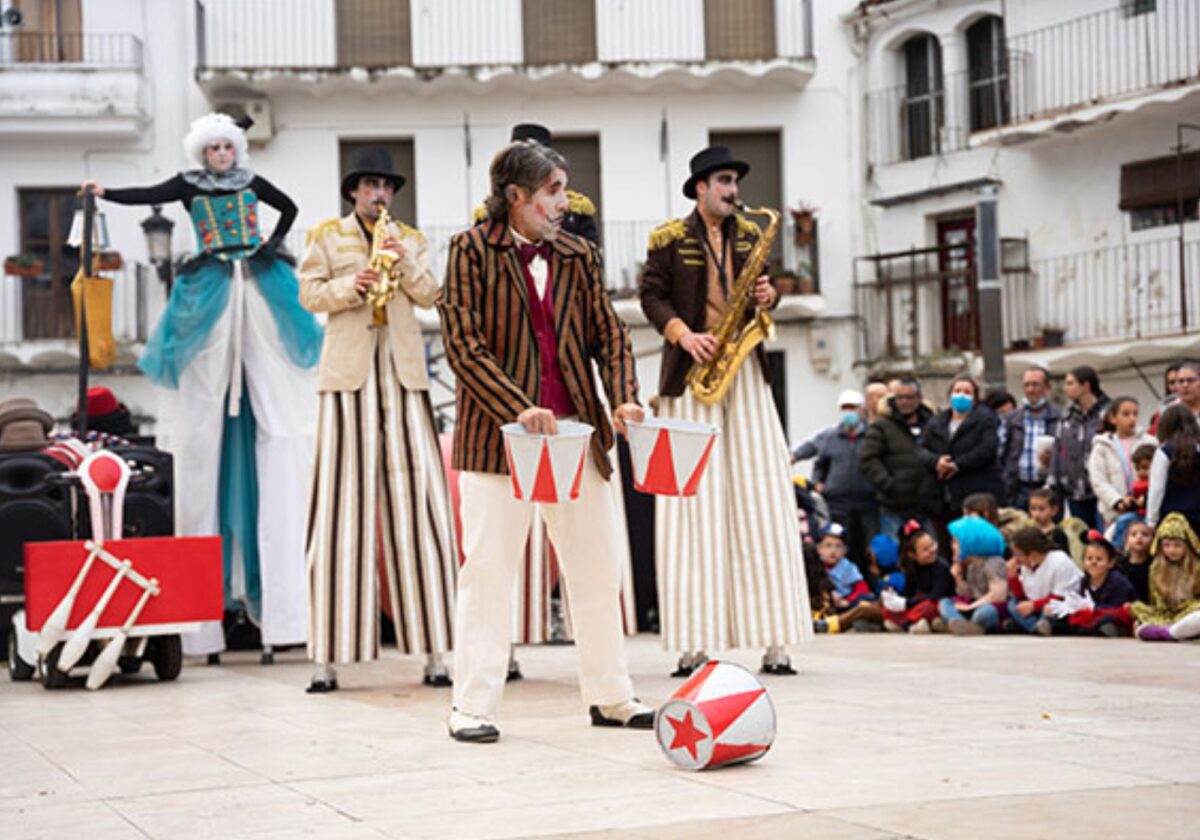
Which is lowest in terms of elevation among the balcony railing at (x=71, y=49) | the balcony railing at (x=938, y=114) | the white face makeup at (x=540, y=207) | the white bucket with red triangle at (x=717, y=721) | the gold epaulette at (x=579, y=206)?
the white bucket with red triangle at (x=717, y=721)

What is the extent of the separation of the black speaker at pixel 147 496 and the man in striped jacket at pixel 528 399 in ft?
11.7

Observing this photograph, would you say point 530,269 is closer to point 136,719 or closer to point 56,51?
point 136,719

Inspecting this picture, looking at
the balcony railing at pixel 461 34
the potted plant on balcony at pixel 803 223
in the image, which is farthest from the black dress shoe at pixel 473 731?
the balcony railing at pixel 461 34

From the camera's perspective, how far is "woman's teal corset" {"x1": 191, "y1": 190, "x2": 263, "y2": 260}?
30.3 feet

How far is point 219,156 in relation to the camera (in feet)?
30.4

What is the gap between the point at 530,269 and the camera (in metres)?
5.92

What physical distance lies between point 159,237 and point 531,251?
71.2ft

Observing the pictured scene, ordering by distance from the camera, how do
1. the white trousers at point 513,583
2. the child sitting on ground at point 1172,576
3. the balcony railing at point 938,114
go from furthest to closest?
the balcony railing at point 938,114 < the child sitting on ground at point 1172,576 < the white trousers at point 513,583

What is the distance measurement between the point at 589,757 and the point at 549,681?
2.60m

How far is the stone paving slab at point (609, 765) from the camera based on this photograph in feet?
13.5

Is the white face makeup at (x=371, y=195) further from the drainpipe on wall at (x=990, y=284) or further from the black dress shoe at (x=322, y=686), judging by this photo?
the drainpipe on wall at (x=990, y=284)

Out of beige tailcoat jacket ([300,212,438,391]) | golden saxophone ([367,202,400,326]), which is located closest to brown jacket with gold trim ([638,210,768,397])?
beige tailcoat jacket ([300,212,438,391])

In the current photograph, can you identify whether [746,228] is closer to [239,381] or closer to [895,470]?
[239,381]

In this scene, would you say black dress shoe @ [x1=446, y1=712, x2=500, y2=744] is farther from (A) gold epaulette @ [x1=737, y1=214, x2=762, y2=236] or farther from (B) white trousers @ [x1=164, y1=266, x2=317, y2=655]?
(B) white trousers @ [x1=164, y1=266, x2=317, y2=655]
